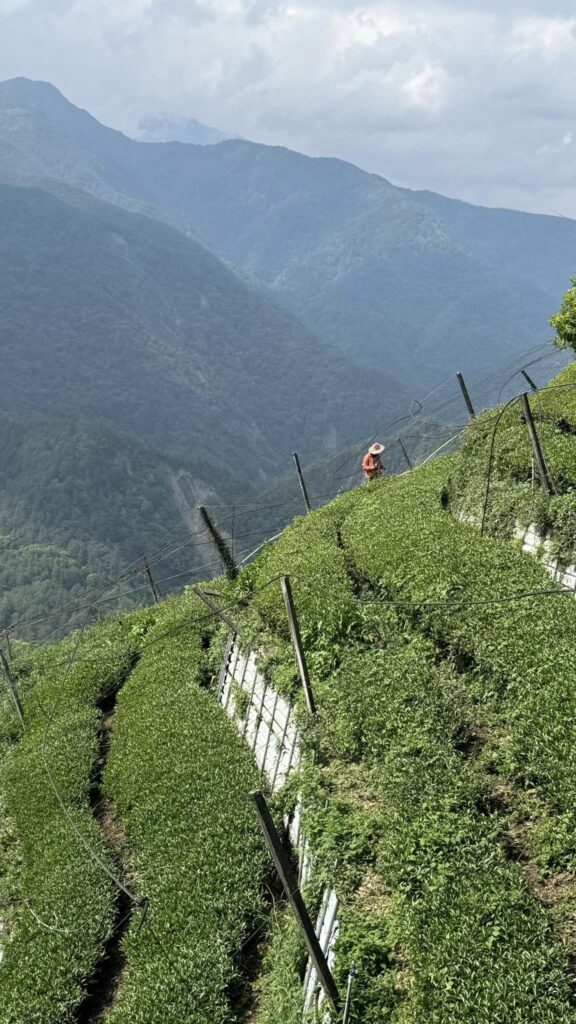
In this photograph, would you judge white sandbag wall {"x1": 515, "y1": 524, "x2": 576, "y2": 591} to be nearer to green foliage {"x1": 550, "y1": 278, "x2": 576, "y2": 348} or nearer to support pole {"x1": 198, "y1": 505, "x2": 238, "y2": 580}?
support pole {"x1": 198, "y1": 505, "x2": 238, "y2": 580}

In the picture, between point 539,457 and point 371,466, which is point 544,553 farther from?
point 371,466

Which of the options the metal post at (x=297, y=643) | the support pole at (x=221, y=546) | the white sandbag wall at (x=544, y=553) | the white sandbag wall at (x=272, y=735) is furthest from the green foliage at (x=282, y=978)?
the support pole at (x=221, y=546)

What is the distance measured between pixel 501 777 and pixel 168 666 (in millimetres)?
15320

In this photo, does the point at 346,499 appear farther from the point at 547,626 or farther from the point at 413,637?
the point at 547,626

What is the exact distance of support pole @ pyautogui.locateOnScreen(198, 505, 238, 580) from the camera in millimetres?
27859

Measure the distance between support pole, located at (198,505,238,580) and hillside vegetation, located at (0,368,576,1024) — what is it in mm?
1649

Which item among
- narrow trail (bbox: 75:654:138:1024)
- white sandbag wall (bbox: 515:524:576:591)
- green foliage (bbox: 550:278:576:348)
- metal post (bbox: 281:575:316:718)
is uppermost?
green foliage (bbox: 550:278:576:348)

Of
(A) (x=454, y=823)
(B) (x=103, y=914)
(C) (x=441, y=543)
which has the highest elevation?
(C) (x=441, y=543)

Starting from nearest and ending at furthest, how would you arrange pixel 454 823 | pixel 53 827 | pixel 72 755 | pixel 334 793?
1. pixel 454 823
2. pixel 334 793
3. pixel 53 827
4. pixel 72 755

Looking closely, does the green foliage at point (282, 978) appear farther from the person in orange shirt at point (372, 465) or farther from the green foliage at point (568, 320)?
the green foliage at point (568, 320)

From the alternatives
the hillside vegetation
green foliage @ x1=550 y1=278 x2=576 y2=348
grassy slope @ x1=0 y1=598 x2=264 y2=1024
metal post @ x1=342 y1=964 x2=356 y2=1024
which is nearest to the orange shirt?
green foliage @ x1=550 y1=278 x2=576 y2=348

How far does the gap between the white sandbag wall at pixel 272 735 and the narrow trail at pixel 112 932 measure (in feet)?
12.7

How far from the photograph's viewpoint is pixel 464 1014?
34.2 feet

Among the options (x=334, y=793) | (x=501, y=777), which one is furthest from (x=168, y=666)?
(x=501, y=777)
